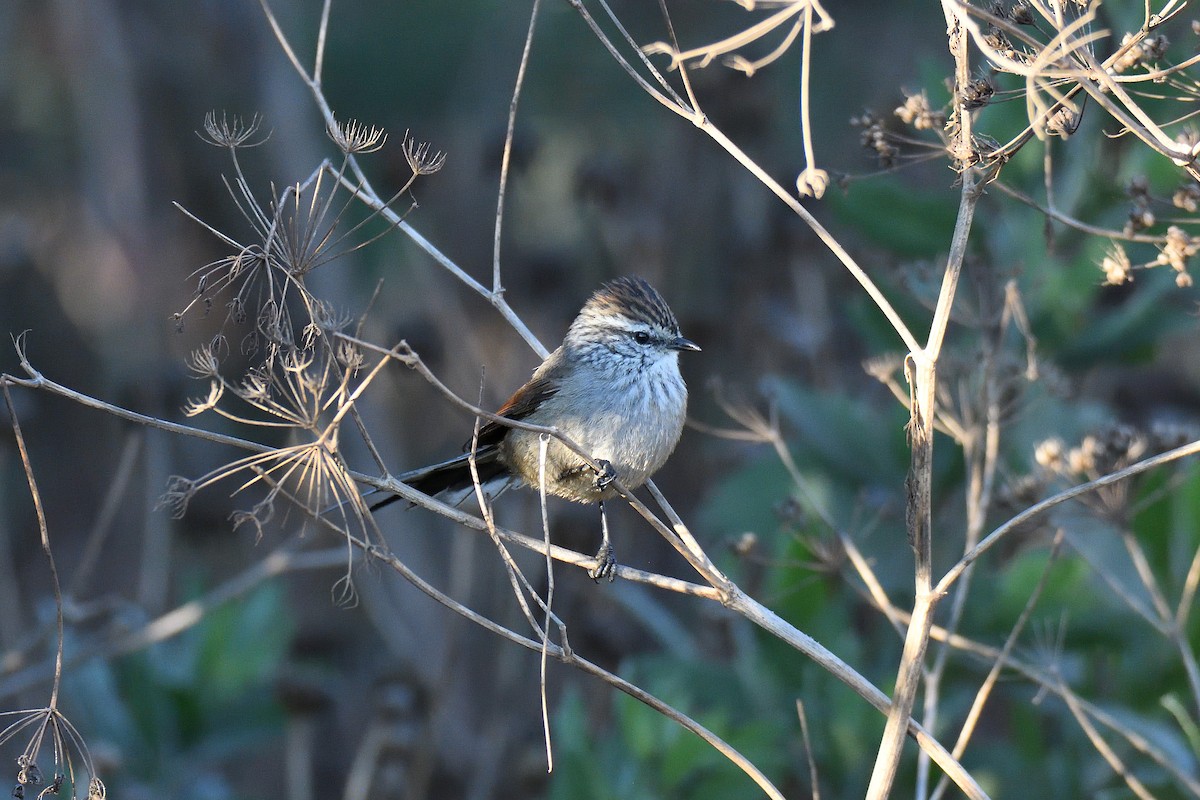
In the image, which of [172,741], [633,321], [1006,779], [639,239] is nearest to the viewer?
[633,321]

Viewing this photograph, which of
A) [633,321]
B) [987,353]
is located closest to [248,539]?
[633,321]

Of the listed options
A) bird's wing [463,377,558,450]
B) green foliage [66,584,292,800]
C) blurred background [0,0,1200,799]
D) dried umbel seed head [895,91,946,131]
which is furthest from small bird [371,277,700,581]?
green foliage [66,584,292,800]

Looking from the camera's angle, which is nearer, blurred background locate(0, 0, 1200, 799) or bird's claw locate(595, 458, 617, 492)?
bird's claw locate(595, 458, 617, 492)

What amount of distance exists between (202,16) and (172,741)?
17.9 ft

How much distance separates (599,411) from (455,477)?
603 millimetres

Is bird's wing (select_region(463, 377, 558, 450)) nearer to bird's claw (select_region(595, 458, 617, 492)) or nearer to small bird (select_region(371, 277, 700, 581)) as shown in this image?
small bird (select_region(371, 277, 700, 581))

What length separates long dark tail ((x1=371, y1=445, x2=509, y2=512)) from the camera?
4.12 m

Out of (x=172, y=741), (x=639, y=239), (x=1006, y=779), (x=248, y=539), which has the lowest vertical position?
(x=248, y=539)

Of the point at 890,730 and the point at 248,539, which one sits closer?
the point at 890,730

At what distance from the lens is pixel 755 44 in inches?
336

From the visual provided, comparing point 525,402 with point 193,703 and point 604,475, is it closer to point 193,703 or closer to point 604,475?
point 604,475

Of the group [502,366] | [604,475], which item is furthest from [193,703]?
[604,475]

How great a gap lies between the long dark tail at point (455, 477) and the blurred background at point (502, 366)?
0.83 metres

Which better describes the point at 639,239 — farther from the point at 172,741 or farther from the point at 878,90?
the point at 172,741
